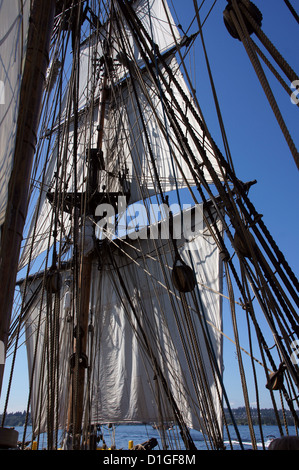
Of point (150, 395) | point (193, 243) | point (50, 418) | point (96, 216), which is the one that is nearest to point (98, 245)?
point (96, 216)

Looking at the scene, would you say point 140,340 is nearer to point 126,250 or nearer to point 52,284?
point 126,250

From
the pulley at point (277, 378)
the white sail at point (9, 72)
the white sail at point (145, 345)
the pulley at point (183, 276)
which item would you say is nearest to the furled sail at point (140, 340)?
the white sail at point (145, 345)

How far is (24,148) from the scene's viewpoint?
2.03m

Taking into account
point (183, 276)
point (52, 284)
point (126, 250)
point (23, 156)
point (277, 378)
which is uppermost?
point (126, 250)

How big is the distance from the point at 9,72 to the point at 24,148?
43 cm

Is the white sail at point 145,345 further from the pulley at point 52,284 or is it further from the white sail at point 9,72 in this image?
the white sail at point 9,72

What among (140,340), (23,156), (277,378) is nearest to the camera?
(23,156)

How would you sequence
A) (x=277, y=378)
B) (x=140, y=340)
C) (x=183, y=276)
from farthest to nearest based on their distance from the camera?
1. (x=140, y=340)
2. (x=277, y=378)
3. (x=183, y=276)

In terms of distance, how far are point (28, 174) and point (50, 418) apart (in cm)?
178

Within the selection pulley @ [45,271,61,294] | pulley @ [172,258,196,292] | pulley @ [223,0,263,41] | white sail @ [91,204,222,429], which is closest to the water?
white sail @ [91,204,222,429]

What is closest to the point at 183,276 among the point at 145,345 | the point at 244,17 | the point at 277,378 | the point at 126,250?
the point at 277,378

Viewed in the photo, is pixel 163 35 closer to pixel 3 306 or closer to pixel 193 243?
pixel 193 243

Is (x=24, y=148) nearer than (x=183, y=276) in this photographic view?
Yes

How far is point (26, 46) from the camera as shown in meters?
2.20
